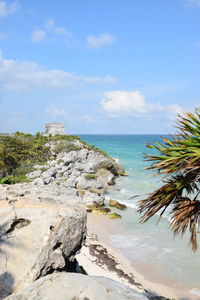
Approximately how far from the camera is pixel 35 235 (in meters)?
5.93

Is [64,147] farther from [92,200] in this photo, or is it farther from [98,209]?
[98,209]

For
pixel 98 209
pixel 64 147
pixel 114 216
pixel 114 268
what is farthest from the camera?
pixel 64 147

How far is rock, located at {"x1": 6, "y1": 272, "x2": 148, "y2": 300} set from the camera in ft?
10.5

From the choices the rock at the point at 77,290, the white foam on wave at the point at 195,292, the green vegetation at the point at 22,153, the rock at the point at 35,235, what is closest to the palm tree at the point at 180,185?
the rock at the point at 77,290

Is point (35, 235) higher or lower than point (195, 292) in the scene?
higher

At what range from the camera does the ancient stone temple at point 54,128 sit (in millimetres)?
49022

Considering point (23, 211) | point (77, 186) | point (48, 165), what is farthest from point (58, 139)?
point (23, 211)

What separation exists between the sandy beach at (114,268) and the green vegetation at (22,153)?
1461cm

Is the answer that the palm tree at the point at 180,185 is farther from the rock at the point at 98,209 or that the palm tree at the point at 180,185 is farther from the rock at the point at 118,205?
the rock at the point at 118,205

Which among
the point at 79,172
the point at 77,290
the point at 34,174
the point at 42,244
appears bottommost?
the point at 34,174

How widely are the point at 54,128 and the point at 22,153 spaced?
52.7ft

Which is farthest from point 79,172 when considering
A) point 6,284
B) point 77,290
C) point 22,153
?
point 77,290

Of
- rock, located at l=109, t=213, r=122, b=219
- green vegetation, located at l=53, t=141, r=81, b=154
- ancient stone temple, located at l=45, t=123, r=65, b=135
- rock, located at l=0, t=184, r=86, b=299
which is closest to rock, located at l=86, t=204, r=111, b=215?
rock, located at l=109, t=213, r=122, b=219

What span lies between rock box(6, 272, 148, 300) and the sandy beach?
6884 mm
